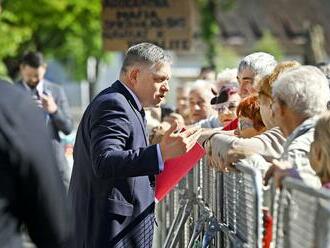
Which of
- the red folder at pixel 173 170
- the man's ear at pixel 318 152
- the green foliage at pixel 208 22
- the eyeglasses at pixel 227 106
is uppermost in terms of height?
the man's ear at pixel 318 152

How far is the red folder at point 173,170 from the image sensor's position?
24.2 feet

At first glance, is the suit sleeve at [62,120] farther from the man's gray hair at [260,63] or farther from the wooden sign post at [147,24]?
the wooden sign post at [147,24]

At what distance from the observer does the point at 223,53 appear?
60.3m

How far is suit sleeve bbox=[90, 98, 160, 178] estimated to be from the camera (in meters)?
6.52

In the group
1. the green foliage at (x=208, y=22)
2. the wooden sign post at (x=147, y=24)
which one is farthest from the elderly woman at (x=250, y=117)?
the green foliage at (x=208, y=22)

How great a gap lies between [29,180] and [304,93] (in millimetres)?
1793

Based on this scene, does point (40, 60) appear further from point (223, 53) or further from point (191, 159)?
point (223, 53)

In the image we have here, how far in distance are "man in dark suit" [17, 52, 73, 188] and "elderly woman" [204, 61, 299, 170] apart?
558 cm

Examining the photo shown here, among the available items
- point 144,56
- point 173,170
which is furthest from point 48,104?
point 144,56

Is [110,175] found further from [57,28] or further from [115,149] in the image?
[57,28]

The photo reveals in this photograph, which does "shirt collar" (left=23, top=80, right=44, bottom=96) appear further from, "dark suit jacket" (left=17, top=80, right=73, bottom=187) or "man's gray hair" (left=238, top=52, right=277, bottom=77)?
"man's gray hair" (left=238, top=52, right=277, bottom=77)

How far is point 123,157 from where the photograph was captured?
652 cm

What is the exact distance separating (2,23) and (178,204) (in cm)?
2279

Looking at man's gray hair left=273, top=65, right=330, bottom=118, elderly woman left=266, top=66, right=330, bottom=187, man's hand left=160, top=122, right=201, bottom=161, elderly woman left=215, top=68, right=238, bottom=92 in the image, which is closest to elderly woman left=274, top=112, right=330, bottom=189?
elderly woman left=266, top=66, right=330, bottom=187
